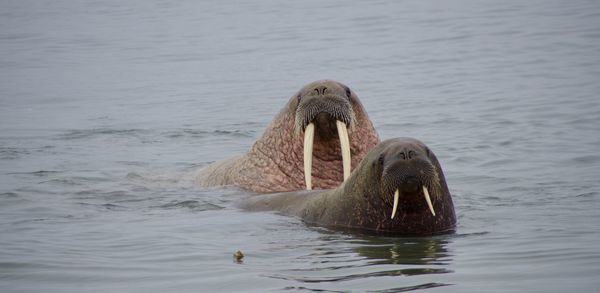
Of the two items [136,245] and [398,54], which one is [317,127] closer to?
[136,245]

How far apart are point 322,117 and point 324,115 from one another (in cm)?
4

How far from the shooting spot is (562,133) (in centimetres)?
1402

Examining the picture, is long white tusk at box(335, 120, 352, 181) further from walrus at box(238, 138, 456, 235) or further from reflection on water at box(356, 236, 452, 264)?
reflection on water at box(356, 236, 452, 264)

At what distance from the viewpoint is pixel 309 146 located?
31.7ft

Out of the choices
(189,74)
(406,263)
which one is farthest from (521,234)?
(189,74)

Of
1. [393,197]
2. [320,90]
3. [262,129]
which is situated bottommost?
[262,129]

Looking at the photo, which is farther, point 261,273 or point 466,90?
point 466,90

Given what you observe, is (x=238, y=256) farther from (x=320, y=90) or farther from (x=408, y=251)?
(x=320, y=90)

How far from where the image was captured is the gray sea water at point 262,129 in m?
7.18

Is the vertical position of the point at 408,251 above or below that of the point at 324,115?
below

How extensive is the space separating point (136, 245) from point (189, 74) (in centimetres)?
1525

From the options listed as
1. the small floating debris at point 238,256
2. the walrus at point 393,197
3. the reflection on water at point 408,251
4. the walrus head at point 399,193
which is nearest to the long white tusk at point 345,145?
the walrus at point 393,197

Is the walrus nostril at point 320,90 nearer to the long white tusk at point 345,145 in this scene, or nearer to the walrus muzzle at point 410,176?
the long white tusk at point 345,145

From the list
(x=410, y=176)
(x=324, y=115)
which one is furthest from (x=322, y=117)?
(x=410, y=176)
